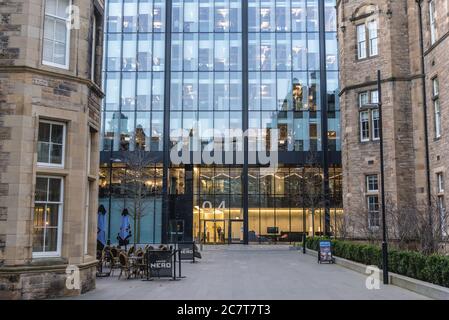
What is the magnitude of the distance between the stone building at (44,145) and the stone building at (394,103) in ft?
53.2

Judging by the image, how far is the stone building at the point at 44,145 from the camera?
12.2 m

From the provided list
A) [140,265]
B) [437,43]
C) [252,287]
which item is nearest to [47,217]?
[140,265]

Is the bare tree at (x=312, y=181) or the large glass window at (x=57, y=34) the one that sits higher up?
the large glass window at (x=57, y=34)

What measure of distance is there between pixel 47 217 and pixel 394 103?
20569 millimetres

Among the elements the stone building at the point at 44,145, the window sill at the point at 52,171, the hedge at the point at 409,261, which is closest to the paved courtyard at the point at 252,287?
the hedge at the point at 409,261

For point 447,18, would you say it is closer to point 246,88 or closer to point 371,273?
point 371,273

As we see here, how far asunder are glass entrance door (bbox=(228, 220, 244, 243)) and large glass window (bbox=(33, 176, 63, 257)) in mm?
Answer: 35150

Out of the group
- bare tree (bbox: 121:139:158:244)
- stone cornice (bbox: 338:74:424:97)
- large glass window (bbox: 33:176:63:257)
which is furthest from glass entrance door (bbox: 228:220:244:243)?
large glass window (bbox: 33:176:63:257)

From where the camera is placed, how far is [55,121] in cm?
1345

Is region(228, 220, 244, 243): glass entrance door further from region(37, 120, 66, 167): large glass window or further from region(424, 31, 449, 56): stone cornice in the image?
region(37, 120, 66, 167): large glass window

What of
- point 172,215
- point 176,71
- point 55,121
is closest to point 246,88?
point 176,71

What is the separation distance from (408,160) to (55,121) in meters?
19.9

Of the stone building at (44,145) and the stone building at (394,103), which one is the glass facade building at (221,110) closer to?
the stone building at (394,103)

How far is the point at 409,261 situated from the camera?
15680mm
